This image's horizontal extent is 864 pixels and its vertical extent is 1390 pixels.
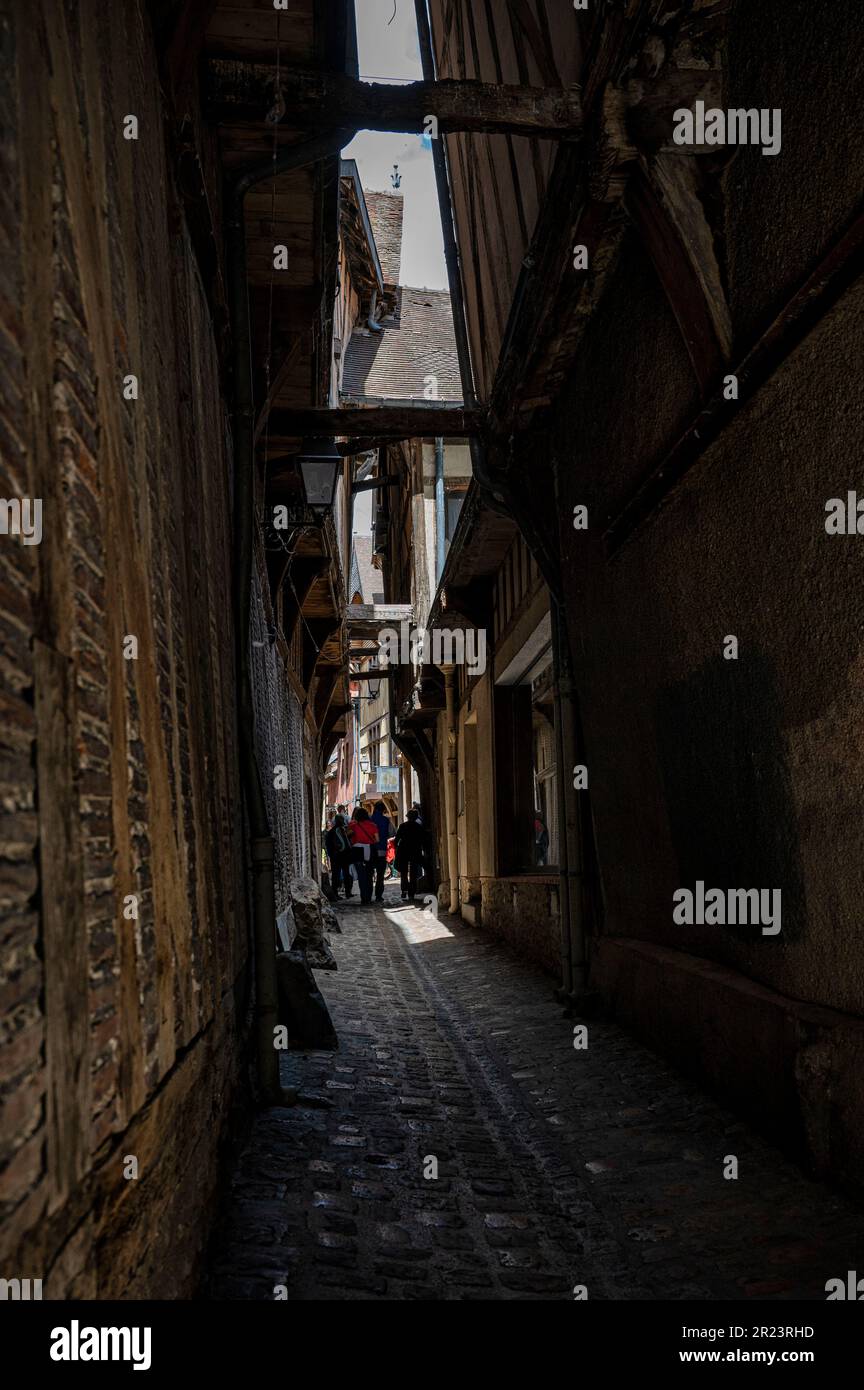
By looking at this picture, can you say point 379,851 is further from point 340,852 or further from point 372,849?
point 340,852

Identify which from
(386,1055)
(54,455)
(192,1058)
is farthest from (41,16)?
(386,1055)

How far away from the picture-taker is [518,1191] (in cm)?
343

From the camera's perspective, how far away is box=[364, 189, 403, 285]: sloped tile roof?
17.3 metres

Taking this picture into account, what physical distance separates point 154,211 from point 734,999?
10.4 feet

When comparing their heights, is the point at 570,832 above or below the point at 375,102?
below

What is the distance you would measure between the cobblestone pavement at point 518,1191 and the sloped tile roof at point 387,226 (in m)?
14.5

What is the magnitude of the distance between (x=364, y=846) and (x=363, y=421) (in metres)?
11.2

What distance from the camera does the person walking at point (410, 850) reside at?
16.7 metres

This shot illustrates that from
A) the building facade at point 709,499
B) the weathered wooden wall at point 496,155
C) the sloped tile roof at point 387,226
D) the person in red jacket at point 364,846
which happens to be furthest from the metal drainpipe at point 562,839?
the sloped tile roof at point 387,226

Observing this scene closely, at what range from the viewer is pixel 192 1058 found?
8.51 feet

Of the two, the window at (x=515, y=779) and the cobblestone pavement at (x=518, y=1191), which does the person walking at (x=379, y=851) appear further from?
the cobblestone pavement at (x=518, y=1191)

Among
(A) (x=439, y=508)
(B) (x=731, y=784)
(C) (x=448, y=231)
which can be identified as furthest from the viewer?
(A) (x=439, y=508)

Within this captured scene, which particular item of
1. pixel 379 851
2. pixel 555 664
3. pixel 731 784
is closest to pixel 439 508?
pixel 379 851

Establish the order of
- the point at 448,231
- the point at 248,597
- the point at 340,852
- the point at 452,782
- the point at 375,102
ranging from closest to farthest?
the point at 375,102 → the point at 248,597 → the point at 448,231 → the point at 452,782 → the point at 340,852
